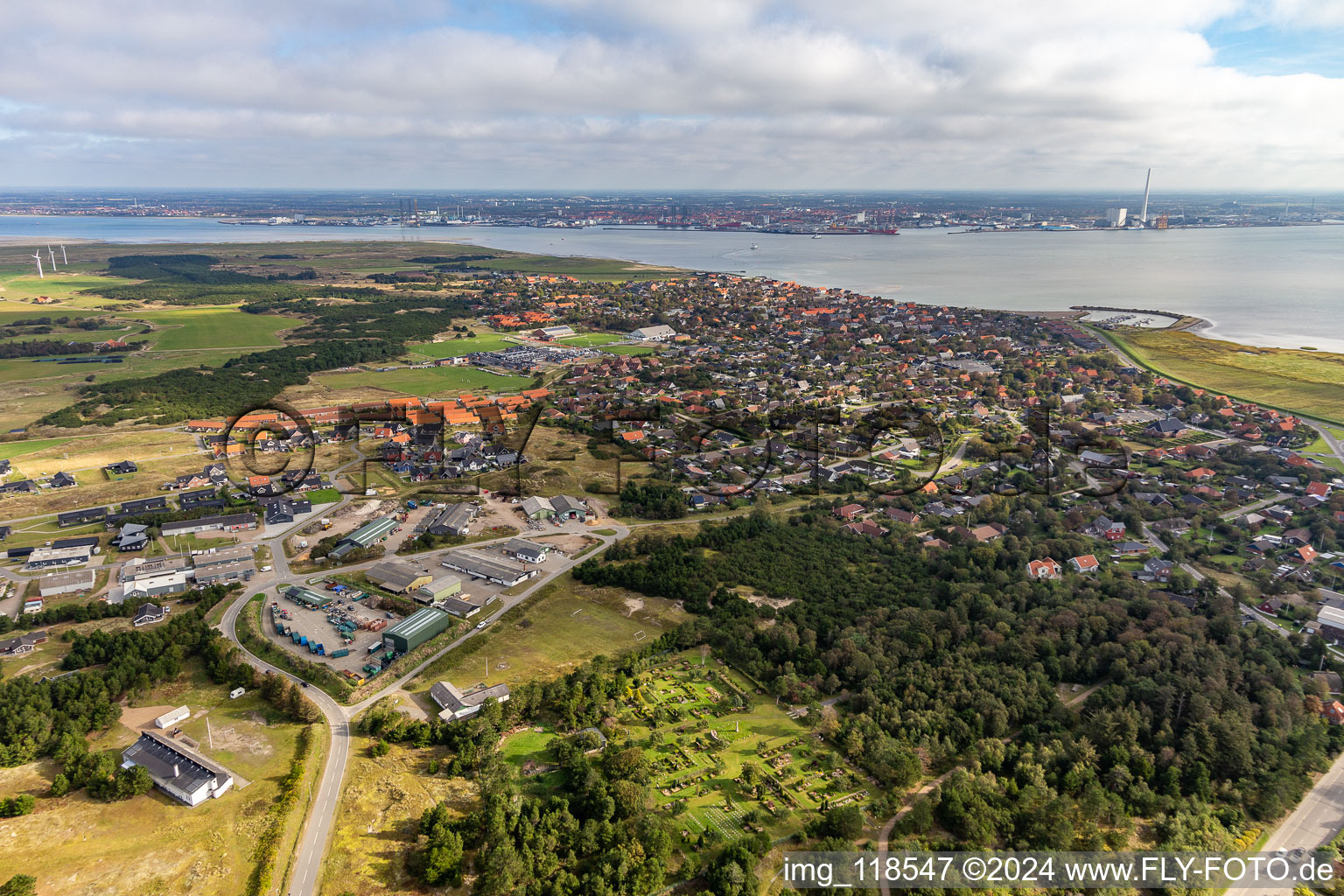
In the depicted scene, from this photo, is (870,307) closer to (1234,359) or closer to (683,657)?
(1234,359)

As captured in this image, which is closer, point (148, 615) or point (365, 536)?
point (148, 615)

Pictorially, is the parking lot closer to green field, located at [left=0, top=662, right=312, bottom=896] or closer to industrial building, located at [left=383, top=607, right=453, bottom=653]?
industrial building, located at [left=383, top=607, right=453, bottom=653]

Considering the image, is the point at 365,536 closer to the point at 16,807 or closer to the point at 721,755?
the point at 16,807

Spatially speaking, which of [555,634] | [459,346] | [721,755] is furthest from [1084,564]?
[459,346]

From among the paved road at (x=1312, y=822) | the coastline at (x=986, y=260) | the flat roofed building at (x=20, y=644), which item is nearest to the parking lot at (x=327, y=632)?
the flat roofed building at (x=20, y=644)

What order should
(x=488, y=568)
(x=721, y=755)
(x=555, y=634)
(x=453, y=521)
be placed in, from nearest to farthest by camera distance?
(x=721, y=755) → (x=555, y=634) → (x=488, y=568) → (x=453, y=521)

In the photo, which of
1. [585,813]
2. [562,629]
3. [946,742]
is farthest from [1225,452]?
[585,813]

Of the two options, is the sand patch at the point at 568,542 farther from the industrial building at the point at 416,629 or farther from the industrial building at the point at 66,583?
the industrial building at the point at 66,583
